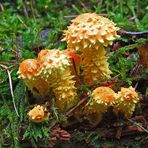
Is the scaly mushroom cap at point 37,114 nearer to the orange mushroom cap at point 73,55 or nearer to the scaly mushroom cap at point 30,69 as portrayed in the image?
the scaly mushroom cap at point 30,69

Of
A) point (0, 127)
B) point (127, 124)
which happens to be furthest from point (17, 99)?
point (127, 124)

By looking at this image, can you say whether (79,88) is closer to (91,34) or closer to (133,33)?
(91,34)

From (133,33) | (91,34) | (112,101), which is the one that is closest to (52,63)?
(91,34)

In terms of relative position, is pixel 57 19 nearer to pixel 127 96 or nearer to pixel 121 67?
pixel 121 67

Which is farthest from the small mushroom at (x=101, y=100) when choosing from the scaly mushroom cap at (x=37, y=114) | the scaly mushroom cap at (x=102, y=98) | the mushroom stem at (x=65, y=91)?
the scaly mushroom cap at (x=37, y=114)

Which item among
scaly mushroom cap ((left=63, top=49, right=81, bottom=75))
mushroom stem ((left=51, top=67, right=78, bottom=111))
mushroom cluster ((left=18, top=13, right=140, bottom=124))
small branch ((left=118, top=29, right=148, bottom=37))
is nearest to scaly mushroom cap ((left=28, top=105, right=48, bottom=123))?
mushroom cluster ((left=18, top=13, right=140, bottom=124))
